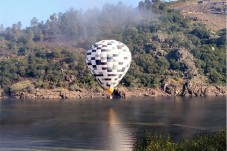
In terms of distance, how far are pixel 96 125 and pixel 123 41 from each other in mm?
46342

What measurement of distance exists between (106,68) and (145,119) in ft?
33.8

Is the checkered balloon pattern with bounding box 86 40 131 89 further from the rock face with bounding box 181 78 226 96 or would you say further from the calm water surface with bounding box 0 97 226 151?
the rock face with bounding box 181 78 226 96

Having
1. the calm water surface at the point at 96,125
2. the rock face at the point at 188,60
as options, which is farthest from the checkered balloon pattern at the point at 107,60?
the rock face at the point at 188,60

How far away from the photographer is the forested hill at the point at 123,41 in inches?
2714

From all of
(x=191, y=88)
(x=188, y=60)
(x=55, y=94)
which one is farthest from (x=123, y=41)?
(x=55, y=94)

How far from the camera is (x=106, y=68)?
29.5 m

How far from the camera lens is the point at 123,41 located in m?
81.0

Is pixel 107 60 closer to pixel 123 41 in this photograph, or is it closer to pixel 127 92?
pixel 127 92

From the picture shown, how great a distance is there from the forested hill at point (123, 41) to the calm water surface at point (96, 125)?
19.9 m

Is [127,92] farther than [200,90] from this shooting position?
No

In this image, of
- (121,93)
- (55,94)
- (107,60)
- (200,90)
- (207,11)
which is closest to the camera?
(107,60)

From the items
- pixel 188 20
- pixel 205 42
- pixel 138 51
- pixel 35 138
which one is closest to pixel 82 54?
pixel 138 51

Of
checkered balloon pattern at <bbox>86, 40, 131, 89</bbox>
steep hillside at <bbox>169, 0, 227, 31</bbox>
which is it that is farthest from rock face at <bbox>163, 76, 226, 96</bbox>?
checkered balloon pattern at <bbox>86, 40, 131, 89</bbox>

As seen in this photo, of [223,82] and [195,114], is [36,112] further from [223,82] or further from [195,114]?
[223,82]
